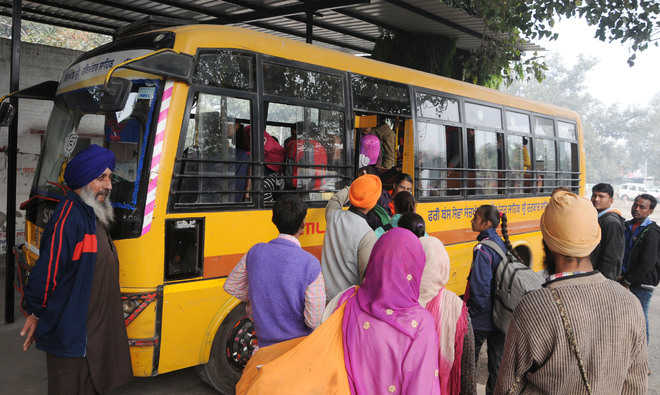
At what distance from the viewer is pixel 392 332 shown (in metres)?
2.28

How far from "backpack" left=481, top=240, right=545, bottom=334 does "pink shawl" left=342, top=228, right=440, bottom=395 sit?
4.39 ft

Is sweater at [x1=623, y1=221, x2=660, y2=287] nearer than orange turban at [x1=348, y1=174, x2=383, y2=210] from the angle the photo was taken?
No

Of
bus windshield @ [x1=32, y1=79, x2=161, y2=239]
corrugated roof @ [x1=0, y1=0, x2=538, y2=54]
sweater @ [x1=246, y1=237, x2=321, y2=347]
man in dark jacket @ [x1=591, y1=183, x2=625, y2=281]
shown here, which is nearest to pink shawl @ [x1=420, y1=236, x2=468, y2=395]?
sweater @ [x1=246, y1=237, x2=321, y2=347]

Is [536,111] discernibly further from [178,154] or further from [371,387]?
[371,387]

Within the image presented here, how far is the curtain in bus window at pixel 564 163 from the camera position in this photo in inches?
358

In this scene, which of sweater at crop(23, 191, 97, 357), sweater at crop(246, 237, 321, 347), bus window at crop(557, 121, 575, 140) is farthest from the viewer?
bus window at crop(557, 121, 575, 140)

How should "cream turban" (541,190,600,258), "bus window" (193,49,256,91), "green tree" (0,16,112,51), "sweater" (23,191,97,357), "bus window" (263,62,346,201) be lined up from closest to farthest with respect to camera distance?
"cream turban" (541,190,600,258), "sweater" (23,191,97,357), "bus window" (193,49,256,91), "bus window" (263,62,346,201), "green tree" (0,16,112,51)

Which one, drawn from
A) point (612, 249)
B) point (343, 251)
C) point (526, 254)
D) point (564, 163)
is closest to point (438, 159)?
point (612, 249)

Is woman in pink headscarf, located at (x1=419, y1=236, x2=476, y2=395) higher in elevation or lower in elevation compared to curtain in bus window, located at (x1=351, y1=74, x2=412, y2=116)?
lower

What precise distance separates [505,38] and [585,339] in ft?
35.9

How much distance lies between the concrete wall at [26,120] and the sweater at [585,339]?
9.90 m

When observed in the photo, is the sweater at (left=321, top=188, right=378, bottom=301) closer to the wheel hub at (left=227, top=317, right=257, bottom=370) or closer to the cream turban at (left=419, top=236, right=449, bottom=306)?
the cream turban at (left=419, top=236, right=449, bottom=306)

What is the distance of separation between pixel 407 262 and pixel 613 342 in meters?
0.88

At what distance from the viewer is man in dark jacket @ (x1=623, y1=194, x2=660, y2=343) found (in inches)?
203
